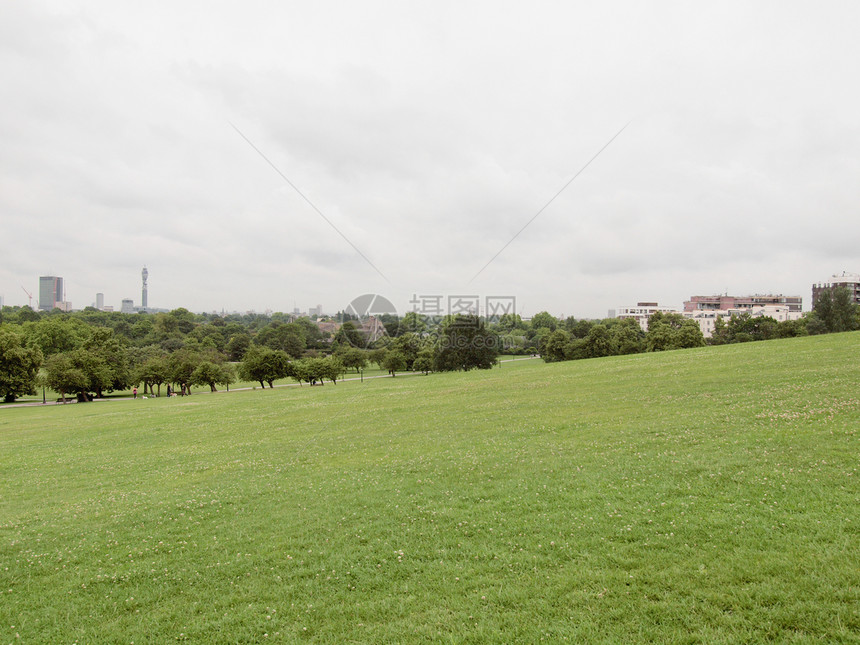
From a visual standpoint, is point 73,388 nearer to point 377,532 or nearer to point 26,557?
point 26,557

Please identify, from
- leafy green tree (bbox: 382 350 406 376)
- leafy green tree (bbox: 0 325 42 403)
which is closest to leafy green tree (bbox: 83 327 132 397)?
leafy green tree (bbox: 0 325 42 403)

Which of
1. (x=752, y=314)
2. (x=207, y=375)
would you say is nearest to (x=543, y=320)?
(x=752, y=314)

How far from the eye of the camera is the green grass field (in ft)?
17.9

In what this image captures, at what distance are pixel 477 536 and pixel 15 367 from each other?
3070 inches

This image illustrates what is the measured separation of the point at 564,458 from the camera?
40.0 ft

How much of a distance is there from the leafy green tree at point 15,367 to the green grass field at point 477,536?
5804cm

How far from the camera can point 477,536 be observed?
25.7 ft

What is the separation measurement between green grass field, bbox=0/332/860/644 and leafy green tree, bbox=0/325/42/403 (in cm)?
5804

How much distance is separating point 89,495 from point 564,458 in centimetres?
1471

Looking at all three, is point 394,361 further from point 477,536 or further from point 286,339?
point 477,536

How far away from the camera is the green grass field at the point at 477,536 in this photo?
17.9 feet

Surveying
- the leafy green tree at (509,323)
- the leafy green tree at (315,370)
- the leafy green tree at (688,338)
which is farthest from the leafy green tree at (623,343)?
the leafy green tree at (509,323)

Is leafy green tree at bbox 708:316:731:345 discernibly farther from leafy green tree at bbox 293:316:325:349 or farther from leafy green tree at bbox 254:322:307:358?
leafy green tree at bbox 293:316:325:349

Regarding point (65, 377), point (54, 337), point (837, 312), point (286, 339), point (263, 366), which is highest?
point (837, 312)
